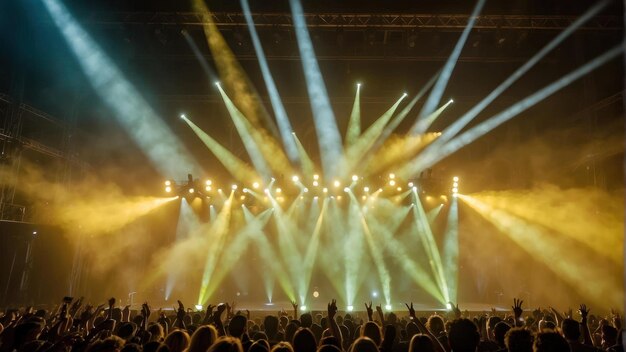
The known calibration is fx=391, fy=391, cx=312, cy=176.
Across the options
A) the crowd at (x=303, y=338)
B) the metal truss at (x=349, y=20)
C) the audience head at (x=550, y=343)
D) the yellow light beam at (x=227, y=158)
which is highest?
the metal truss at (x=349, y=20)

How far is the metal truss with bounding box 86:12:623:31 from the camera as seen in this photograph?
12.2 m

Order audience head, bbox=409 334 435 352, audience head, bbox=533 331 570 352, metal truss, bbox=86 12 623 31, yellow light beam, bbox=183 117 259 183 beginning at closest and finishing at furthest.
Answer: audience head, bbox=533 331 570 352 → audience head, bbox=409 334 435 352 → metal truss, bbox=86 12 623 31 → yellow light beam, bbox=183 117 259 183

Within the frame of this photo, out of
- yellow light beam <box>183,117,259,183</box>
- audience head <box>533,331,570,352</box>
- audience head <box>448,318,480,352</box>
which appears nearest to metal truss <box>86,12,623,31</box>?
yellow light beam <box>183,117,259,183</box>

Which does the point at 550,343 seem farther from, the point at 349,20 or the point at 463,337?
the point at 349,20

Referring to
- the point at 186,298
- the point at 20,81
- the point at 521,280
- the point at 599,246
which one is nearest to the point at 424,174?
the point at 521,280

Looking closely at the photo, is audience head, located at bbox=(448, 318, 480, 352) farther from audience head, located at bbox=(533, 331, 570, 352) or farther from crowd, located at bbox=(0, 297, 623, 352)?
audience head, located at bbox=(533, 331, 570, 352)

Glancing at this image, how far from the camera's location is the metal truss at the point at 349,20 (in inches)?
480

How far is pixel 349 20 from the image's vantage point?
41.3 ft

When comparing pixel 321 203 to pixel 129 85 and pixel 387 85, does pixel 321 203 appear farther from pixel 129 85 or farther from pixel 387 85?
pixel 129 85

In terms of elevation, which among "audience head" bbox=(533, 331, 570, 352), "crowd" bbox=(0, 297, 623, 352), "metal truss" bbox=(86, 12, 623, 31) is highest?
"metal truss" bbox=(86, 12, 623, 31)

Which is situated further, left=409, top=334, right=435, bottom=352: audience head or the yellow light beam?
the yellow light beam

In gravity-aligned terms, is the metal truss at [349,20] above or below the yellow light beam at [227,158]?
above

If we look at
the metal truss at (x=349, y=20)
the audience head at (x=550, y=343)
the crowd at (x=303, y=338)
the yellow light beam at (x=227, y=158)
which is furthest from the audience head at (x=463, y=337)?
the yellow light beam at (x=227, y=158)

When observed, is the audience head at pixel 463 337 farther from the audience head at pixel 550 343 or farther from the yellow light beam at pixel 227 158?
the yellow light beam at pixel 227 158
